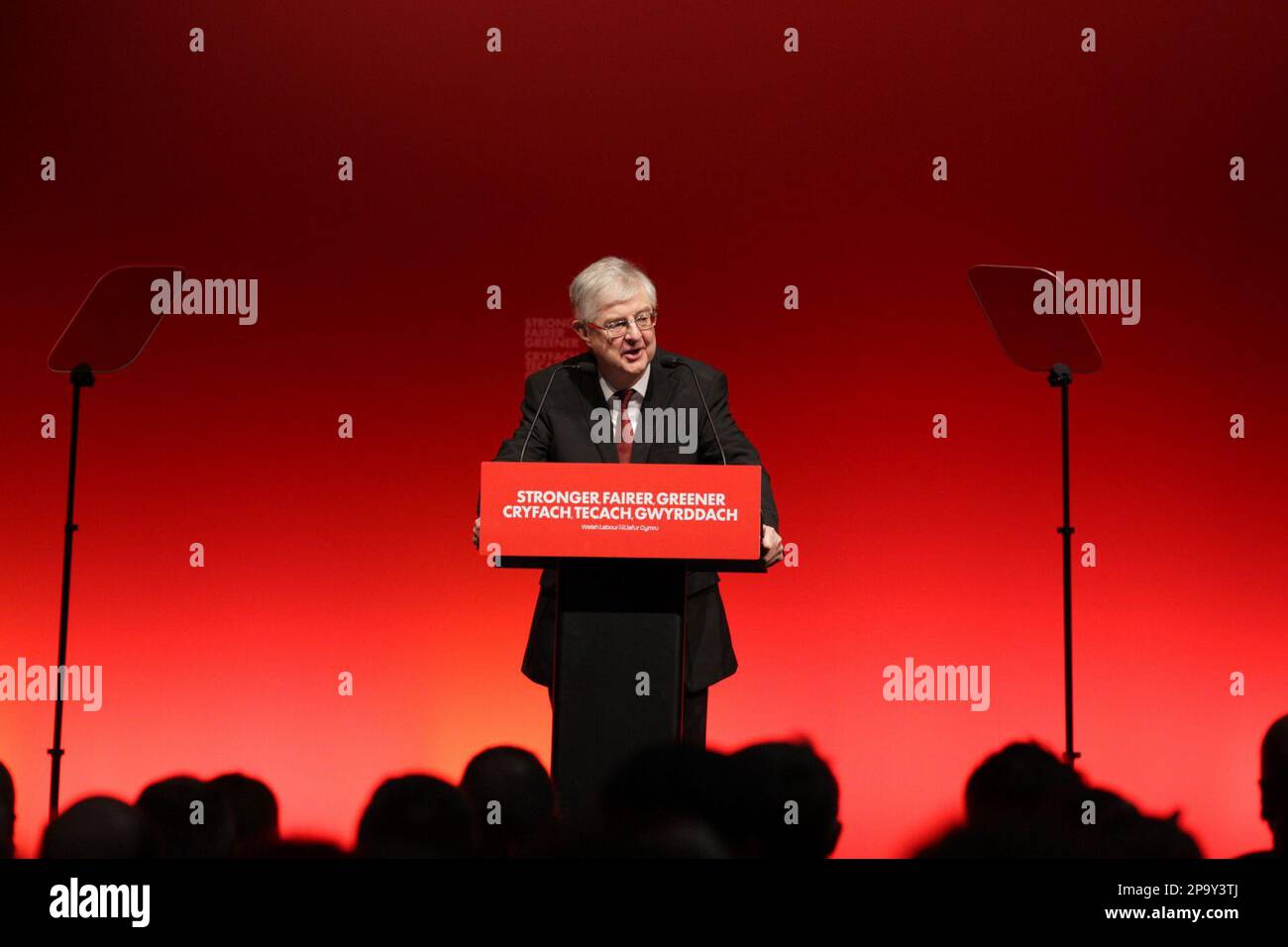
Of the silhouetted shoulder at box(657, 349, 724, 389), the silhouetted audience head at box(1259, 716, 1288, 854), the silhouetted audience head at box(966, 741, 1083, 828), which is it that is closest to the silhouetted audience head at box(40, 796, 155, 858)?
the silhouetted shoulder at box(657, 349, 724, 389)

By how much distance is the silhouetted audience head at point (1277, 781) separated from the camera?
3557mm

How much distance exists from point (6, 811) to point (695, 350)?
2552 mm

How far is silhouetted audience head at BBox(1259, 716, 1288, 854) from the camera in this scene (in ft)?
11.7

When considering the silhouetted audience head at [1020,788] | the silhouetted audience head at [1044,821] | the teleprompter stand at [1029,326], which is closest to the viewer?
the silhouetted audience head at [1044,821]

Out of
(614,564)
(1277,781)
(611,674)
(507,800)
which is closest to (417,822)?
(507,800)

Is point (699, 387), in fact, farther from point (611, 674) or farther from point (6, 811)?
point (6, 811)

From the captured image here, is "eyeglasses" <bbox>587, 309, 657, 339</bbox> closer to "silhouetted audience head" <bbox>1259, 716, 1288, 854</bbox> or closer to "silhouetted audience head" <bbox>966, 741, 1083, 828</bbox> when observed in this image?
"silhouetted audience head" <bbox>966, 741, 1083, 828</bbox>

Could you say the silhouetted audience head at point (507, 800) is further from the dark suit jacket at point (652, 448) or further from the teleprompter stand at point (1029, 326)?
the teleprompter stand at point (1029, 326)

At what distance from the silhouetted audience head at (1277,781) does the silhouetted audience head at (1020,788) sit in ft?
1.68

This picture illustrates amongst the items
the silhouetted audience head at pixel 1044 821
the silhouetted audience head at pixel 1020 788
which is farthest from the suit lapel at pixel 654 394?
the silhouetted audience head at pixel 1020 788

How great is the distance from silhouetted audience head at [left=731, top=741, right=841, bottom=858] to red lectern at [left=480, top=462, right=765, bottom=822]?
223mm

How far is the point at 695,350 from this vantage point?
463 cm
